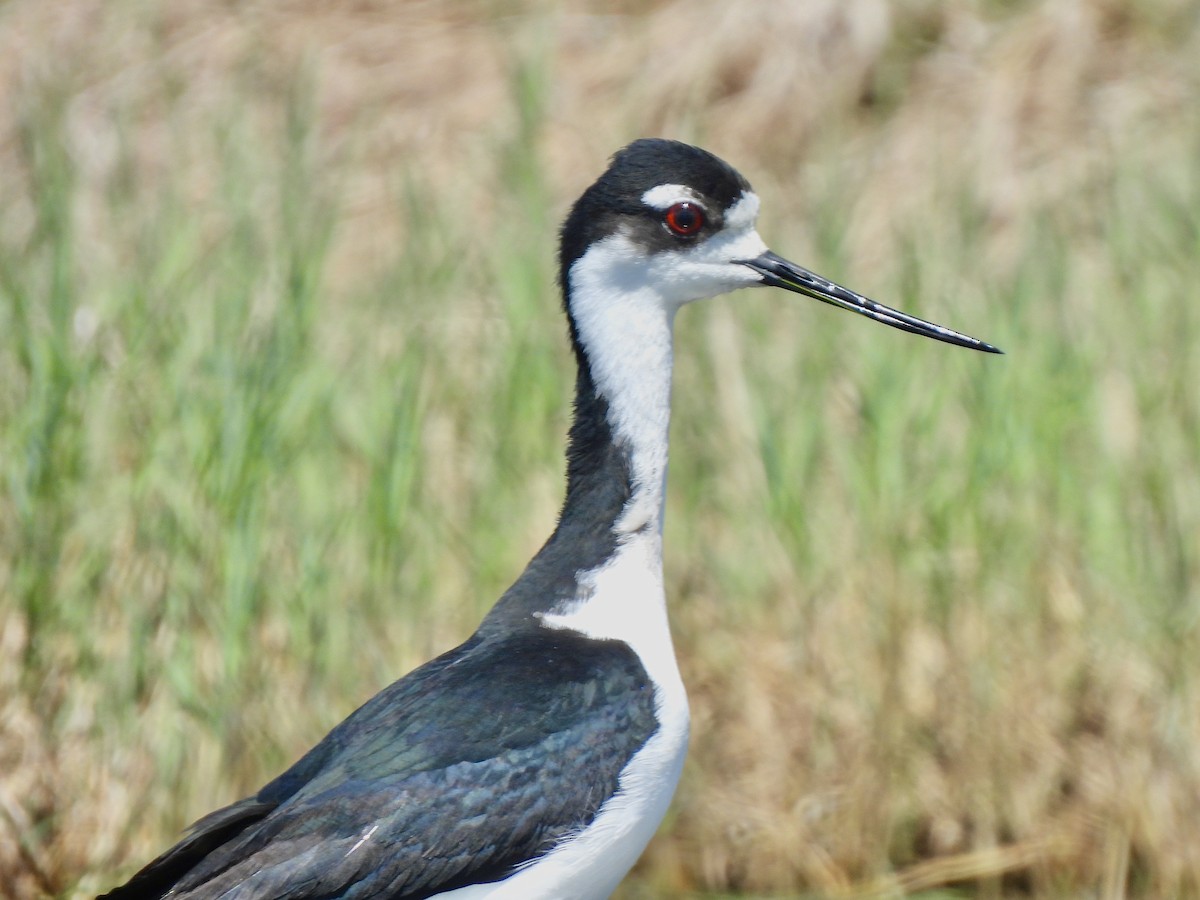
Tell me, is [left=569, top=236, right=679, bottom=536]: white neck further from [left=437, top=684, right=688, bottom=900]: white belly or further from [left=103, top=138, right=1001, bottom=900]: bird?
[left=437, top=684, right=688, bottom=900]: white belly

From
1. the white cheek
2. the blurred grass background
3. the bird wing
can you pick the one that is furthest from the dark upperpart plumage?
the blurred grass background

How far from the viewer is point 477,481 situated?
16.3ft

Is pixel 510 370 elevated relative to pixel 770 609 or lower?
elevated

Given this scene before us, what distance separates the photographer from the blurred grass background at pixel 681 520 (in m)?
4.23

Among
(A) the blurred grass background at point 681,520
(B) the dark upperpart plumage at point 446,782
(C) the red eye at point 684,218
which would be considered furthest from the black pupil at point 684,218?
(A) the blurred grass background at point 681,520

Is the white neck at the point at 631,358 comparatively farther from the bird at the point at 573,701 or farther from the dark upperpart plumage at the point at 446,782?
the dark upperpart plumage at the point at 446,782

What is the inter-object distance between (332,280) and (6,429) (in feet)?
10.9

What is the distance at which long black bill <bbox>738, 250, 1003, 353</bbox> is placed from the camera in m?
3.63

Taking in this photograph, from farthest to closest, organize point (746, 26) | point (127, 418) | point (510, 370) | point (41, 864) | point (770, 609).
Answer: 1. point (746, 26)
2. point (510, 370)
3. point (770, 609)
4. point (127, 418)
5. point (41, 864)

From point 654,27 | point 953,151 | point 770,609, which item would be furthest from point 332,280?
point 770,609

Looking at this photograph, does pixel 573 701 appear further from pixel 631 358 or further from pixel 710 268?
pixel 710 268

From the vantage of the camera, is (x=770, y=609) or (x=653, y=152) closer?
(x=653, y=152)

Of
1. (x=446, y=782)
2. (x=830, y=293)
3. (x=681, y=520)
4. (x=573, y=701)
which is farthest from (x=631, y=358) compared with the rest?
(x=681, y=520)

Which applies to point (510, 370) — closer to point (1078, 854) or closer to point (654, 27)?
point (1078, 854)
